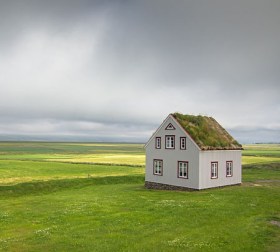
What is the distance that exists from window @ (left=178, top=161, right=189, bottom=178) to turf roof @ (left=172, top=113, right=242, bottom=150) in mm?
3592

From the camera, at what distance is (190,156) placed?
4506 centimetres

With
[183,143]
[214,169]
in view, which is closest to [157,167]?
[183,143]

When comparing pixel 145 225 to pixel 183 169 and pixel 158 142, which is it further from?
pixel 158 142

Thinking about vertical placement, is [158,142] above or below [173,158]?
above

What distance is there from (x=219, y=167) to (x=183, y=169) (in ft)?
17.7

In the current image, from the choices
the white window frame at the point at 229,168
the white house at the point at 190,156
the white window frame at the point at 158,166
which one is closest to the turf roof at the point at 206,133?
the white house at the point at 190,156

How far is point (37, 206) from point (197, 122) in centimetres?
2722

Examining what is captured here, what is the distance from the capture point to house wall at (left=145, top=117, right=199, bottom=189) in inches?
1746

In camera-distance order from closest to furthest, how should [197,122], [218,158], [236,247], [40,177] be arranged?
[236,247]
[218,158]
[197,122]
[40,177]

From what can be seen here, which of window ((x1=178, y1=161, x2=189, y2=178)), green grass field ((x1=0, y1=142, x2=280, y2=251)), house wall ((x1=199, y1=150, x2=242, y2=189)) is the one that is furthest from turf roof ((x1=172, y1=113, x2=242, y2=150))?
green grass field ((x1=0, y1=142, x2=280, y2=251))

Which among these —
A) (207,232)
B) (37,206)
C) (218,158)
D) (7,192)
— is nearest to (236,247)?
(207,232)

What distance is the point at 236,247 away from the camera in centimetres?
1866

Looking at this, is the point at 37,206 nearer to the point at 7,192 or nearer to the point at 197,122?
the point at 7,192

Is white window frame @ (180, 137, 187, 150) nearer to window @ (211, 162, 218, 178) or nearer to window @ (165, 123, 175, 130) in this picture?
window @ (165, 123, 175, 130)
